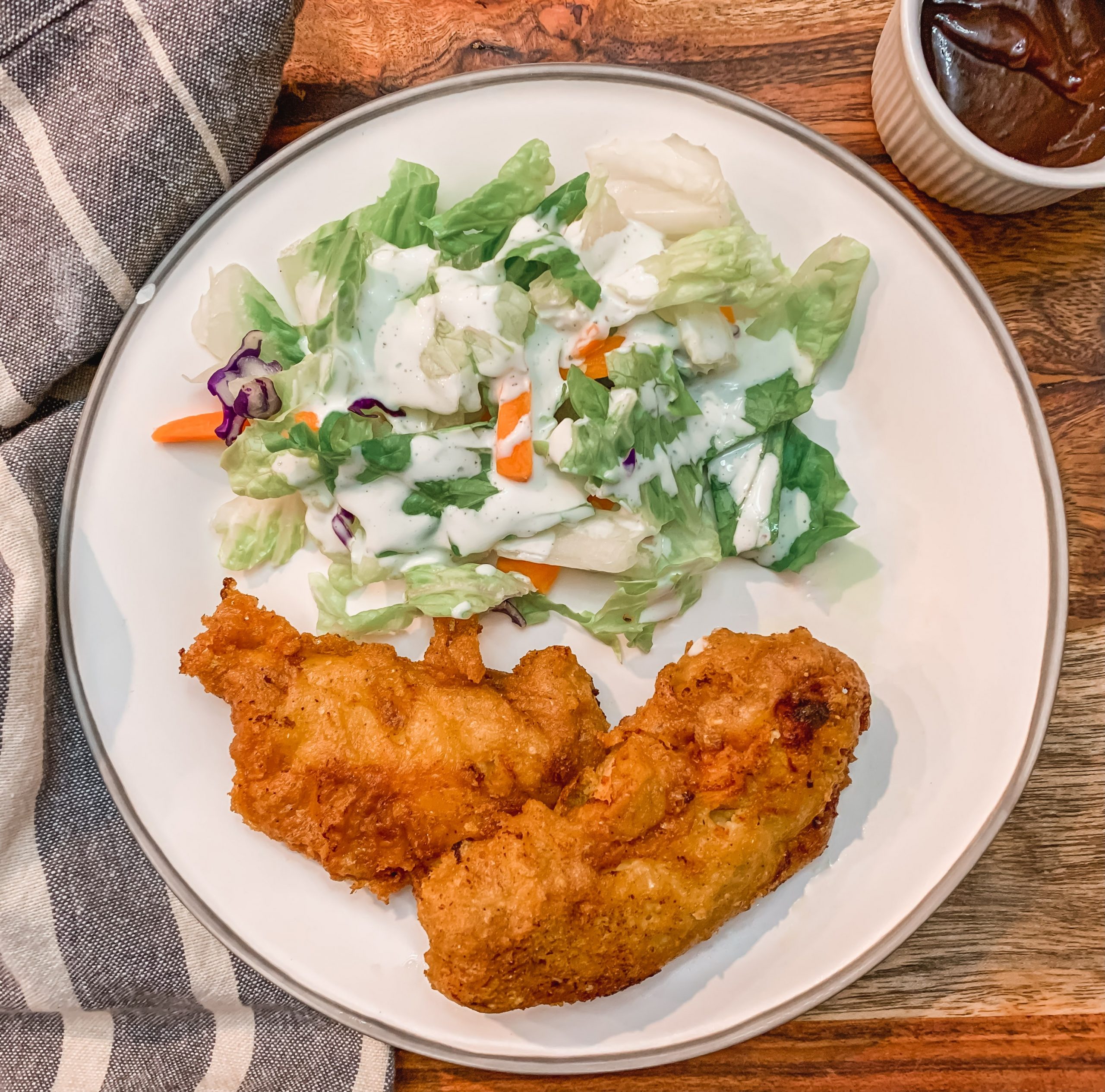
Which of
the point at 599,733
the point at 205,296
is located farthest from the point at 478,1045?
the point at 205,296

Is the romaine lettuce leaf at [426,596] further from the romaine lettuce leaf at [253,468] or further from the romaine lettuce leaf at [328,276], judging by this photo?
the romaine lettuce leaf at [328,276]

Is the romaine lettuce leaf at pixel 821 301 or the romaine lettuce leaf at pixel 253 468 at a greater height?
the romaine lettuce leaf at pixel 253 468

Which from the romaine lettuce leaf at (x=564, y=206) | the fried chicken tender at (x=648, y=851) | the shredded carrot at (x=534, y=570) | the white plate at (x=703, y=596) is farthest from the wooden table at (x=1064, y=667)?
the shredded carrot at (x=534, y=570)

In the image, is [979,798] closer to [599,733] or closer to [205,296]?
[599,733]

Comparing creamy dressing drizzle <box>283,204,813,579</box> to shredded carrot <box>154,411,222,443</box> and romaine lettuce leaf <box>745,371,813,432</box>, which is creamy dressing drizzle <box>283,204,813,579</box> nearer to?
romaine lettuce leaf <box>745,371,813,432</box>

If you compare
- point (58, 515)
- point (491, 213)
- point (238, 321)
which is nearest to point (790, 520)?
point (491, 213)

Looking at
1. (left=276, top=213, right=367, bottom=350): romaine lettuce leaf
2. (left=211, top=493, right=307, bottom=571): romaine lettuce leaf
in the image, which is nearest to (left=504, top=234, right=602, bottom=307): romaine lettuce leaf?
(left=276, top=213, right=367, bottom=350): romaine lettuce leaf
